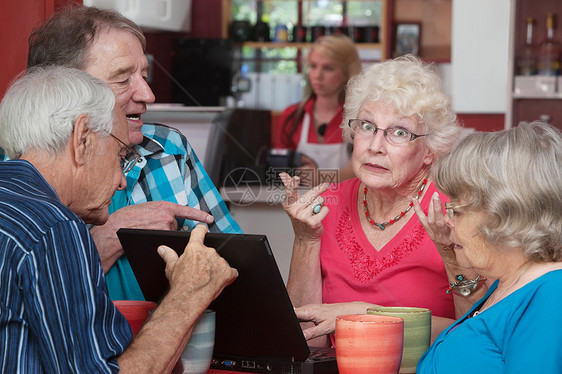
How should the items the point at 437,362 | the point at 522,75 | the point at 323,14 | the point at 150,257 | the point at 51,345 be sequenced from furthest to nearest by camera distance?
1. the point at 323,14
2. the point at 522,75
3. the point at 150,257
4. the point at 437,362
5. the point at 51,345

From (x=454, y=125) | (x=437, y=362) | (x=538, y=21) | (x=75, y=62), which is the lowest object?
(x=437, y=362)

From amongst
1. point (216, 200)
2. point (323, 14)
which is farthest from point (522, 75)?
point (216, 200)

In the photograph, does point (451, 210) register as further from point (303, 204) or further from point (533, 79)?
point (533, 79)

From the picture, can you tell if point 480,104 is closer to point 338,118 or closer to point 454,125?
point 338,118

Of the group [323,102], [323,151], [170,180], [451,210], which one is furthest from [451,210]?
[323,102]

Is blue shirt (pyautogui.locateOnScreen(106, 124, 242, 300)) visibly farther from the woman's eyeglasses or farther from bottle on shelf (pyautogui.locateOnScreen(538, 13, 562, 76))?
bottle on shelf (pyautogui.locateOnScreen(538, 13, 562, 76))

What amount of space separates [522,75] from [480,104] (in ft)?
0.97

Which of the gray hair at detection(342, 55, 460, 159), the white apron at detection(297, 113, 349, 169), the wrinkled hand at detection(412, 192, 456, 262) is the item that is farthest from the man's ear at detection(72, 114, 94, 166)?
the white apron at detection(297, 113, 349, 169)

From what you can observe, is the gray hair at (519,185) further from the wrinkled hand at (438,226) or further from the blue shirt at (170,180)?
the blue shirt at (170,180)

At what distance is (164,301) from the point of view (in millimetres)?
969

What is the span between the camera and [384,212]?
1597mm

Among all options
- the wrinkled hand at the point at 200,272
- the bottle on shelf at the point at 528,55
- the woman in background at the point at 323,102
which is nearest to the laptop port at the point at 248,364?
the wrinkled hand at the point at 200,272

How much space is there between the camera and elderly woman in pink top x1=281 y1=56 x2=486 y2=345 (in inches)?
58.3

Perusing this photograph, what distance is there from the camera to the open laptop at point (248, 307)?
980 mm
